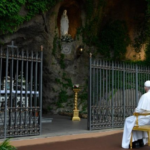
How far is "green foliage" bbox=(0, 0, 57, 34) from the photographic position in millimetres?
11320

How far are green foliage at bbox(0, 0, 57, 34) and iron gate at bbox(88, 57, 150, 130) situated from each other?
167 inches

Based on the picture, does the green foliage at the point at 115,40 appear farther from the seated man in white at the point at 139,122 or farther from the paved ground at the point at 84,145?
the seated man in white at the point at 139,122

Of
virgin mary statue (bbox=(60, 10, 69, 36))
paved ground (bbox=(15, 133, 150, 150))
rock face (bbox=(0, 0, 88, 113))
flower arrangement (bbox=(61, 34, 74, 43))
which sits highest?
virgin mary statue (bbox=(60, 10, 69, 36))

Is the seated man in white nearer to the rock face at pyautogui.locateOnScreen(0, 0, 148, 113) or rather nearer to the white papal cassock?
the white papal cassock

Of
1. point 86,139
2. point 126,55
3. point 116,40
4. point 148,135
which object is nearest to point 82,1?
point 116,40

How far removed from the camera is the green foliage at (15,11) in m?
11.3

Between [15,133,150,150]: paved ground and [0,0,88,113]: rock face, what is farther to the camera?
[0,0,88,113]: rock face

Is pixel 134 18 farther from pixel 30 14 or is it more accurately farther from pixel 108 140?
pixel 108 140

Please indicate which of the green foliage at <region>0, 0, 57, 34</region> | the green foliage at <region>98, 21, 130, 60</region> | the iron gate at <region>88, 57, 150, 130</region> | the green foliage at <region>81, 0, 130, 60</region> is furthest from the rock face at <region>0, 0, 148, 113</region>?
the iron gate at <region>88, 57, 150, 130</region>

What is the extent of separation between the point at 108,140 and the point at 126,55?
12315mm

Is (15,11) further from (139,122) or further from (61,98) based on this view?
(139,122)

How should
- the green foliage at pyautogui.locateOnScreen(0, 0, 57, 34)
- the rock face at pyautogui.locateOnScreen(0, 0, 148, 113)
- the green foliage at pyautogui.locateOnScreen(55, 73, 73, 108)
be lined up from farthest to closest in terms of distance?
the green foliage at pyautogui.locateOnScreen(55, 73, 73, 108) < the rock face at pyautogui.locateOnScreen(0, 0, 148, 113) < the green foliage at pyautogui.locateOnScreen(0, 0, 57, 34)

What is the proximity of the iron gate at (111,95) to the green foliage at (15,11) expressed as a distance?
4.24 m

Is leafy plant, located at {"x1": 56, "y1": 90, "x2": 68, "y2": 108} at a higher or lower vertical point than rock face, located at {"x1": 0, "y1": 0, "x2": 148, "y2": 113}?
lower
